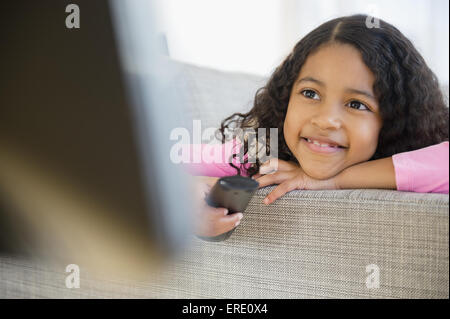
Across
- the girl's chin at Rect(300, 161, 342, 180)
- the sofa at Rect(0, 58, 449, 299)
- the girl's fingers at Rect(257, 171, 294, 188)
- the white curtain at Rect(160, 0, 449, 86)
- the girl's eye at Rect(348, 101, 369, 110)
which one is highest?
the white curtain at Rect(160, 0, 449, 86)

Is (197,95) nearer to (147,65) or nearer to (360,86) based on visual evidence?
(360,86)

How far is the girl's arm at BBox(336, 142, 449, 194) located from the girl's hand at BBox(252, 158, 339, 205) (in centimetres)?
3

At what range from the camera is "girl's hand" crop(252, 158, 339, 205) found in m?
0.71

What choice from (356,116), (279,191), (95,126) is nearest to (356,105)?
(356,116)

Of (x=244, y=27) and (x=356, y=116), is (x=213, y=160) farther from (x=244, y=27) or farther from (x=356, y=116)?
(x=244, y=27)

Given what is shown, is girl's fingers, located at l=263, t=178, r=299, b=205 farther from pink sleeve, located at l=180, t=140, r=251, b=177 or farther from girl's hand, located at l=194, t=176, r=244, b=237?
pink sleeve, located at l=180, t=140, r=251, b=177

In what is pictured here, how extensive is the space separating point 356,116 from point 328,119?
6 cm

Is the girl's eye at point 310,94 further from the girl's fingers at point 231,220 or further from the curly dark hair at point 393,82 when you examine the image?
the girl's fingers at point 231,220

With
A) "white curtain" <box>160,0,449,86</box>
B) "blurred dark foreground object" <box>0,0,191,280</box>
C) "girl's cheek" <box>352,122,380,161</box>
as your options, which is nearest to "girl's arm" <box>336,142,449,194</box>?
"girl's cheek" <box>352,122,380,161</box>

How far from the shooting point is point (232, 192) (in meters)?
0.62

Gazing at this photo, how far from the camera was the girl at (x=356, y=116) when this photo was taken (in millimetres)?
746
